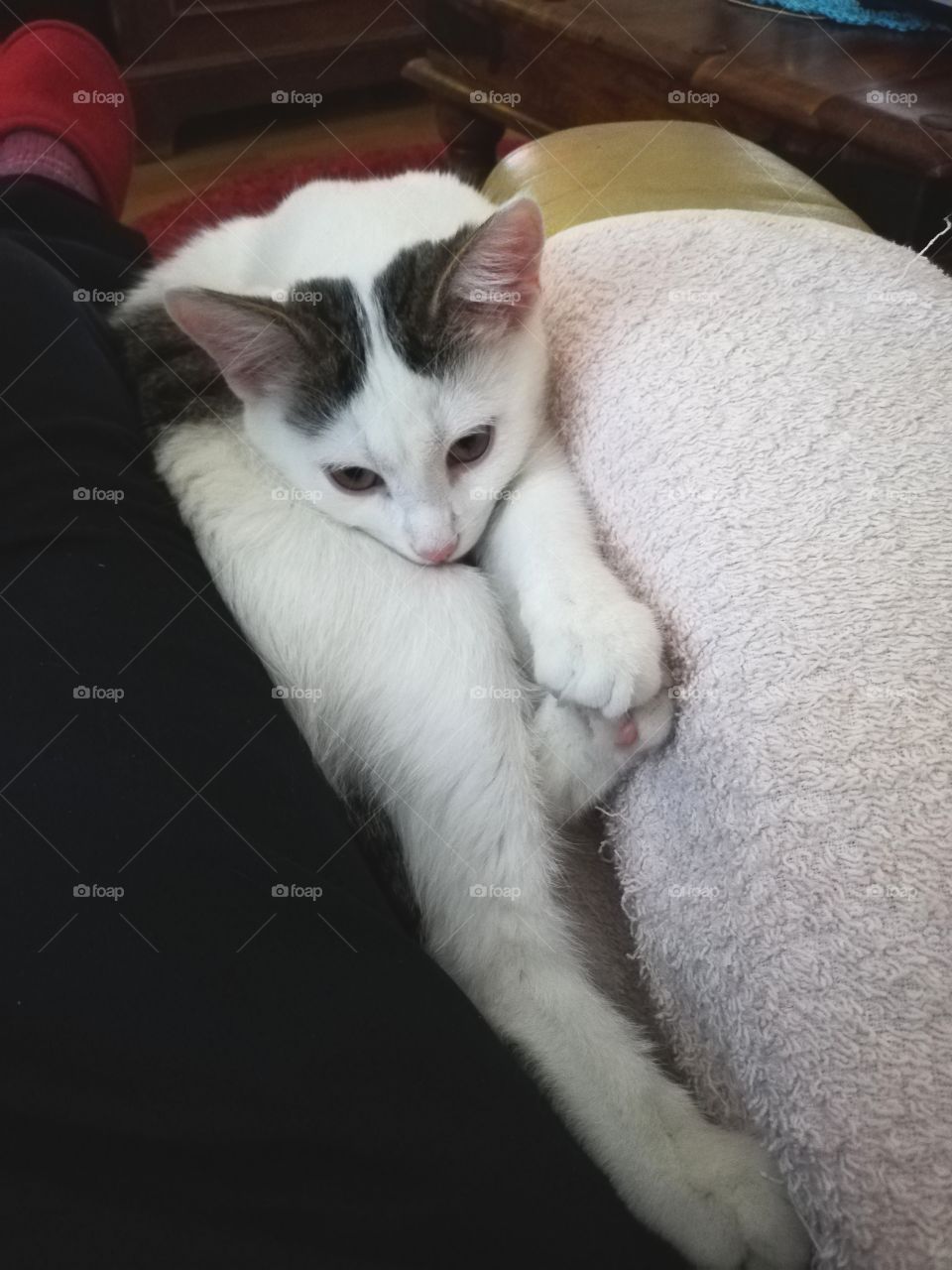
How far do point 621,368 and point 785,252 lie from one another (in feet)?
0.63

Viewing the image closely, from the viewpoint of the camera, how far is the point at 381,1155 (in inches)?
22.2

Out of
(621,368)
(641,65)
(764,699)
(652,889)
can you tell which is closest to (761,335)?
(621,368)

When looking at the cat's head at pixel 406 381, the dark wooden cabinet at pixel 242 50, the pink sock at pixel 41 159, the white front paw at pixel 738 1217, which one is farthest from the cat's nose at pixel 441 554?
the dark wooden cabinet at pixel 242 50

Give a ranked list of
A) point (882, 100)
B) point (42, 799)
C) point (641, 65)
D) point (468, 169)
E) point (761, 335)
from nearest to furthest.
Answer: point (42, 799) → point (761, 335) → point (882, 100) → point (641, 65) → point (468, 169)

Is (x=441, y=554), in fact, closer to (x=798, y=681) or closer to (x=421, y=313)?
(x=421, y=313)

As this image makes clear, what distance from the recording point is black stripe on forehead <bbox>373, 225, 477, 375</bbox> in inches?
35.3

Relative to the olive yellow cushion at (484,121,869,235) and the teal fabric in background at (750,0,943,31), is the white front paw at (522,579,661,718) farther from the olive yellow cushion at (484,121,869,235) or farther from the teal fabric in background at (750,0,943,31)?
A: the teal fabric in background at (750,0,943,31)

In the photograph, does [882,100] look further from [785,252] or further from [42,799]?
[42,799]

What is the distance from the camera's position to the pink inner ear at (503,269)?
2.73 ft

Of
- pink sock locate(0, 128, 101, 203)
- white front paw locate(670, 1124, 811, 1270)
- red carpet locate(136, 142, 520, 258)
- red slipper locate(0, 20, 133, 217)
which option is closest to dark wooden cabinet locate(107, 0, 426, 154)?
red carpet locate(136, 142, 520, 258)

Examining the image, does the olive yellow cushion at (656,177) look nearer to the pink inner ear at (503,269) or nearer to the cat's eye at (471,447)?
the pink inner ear at (503,269)

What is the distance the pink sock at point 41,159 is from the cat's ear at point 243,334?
990 millimetres

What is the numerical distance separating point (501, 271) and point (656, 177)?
0.42 meters

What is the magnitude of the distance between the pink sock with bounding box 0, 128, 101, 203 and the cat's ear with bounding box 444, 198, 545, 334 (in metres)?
1.08
